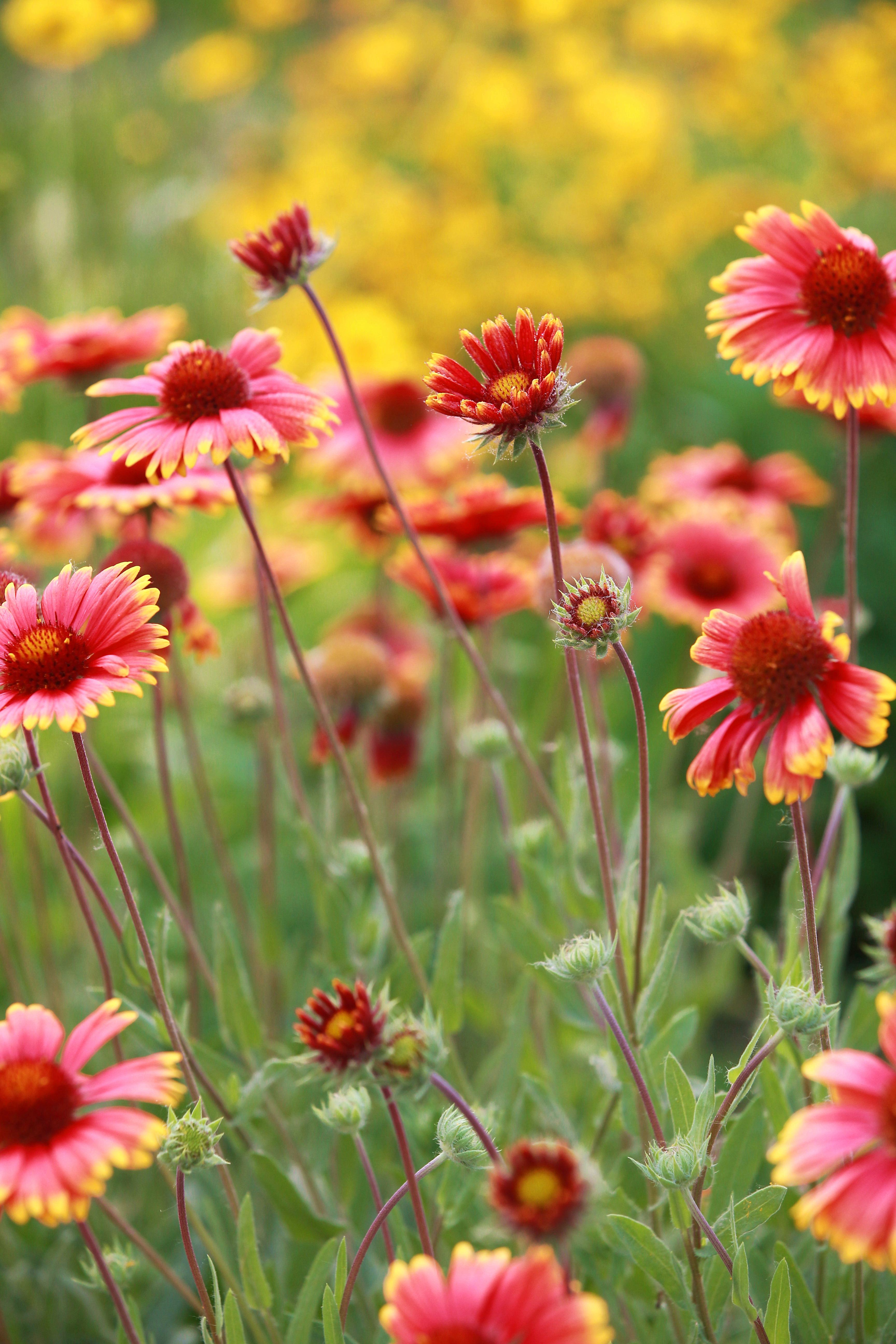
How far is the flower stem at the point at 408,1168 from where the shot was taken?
1.96ft

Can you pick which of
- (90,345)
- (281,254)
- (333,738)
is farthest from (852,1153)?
(90,345)

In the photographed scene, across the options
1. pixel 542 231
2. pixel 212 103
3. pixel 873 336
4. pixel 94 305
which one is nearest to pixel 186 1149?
pixel 873 336

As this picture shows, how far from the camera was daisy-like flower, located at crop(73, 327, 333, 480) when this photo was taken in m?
0.72

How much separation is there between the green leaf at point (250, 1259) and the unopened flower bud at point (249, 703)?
571 mm

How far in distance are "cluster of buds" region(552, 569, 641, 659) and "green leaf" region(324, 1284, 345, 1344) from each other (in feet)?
1.25

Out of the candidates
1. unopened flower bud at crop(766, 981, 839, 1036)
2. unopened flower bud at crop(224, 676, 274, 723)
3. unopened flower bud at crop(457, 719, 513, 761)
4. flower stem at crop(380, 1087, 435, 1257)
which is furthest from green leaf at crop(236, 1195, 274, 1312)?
unopened flower bud at crop(224, 676, 274, 723)

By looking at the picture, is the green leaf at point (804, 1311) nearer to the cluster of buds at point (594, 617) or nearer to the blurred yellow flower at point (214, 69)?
the cluster of buds at point (594, 617)

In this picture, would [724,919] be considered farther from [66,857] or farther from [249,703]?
[249,703]

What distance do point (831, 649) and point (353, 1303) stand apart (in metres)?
0.63

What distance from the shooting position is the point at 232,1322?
66cm

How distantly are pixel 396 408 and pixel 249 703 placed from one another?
51cm

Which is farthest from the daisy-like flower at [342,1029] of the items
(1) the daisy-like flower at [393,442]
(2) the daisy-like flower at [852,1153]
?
(1) the daisy-like flower at [393,442]

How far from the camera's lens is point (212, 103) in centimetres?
525

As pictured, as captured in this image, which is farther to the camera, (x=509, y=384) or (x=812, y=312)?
(x=812, y=312)
